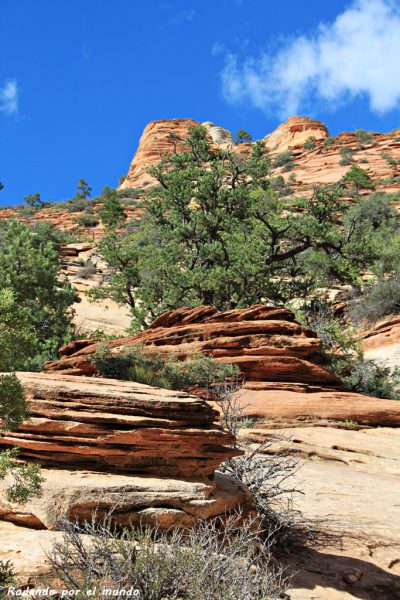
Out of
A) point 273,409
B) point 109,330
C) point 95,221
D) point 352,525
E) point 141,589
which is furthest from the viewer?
point 95,221

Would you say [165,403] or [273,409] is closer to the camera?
[165,403]

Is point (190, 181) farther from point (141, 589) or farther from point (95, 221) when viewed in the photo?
point (95, 221)

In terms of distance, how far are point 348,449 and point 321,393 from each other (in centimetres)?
229

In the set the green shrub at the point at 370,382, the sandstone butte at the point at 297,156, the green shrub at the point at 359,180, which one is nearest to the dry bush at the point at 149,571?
the green shrub at the point at 370,382

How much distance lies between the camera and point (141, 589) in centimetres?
422

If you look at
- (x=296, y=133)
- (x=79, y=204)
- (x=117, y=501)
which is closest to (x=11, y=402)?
(x=117, y=501)

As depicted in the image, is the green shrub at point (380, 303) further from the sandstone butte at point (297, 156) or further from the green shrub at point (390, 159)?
the green shrub at point (390, 159)

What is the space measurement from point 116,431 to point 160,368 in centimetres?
677

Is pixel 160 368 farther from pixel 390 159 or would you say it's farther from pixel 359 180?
pixel 390 159

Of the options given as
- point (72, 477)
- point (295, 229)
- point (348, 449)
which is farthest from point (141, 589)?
point (295, 229)

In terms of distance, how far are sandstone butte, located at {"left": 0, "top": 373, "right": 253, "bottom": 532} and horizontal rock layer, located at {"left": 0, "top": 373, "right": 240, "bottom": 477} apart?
0.04 feet

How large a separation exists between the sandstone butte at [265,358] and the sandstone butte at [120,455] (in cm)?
532

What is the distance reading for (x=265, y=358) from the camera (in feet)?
45.9

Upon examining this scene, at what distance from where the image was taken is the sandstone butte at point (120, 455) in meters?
5.35
